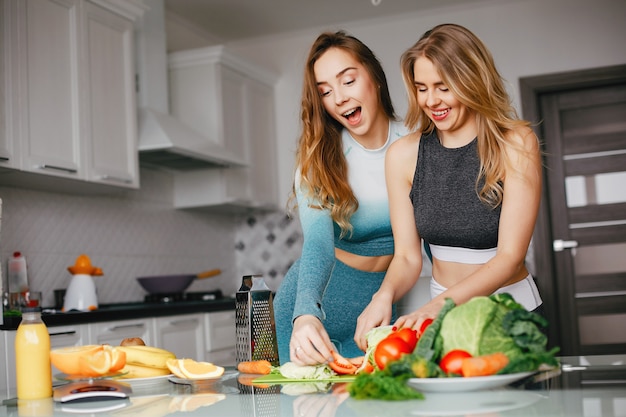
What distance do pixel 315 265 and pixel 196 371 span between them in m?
0.41

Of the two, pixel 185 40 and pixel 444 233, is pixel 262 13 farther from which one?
pixel 444 233

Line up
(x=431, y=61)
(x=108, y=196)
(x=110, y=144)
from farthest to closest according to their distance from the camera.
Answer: (x=108, y=196) → (x=110, y=144) → (x=431, y=61)

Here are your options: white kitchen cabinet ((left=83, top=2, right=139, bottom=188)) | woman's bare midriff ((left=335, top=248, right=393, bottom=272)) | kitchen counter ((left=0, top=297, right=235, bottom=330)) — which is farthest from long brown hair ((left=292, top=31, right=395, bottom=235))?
white kitchen cabinet ((left=83, top=2, right=139, bottom=188))

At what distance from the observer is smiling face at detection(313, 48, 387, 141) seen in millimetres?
2043

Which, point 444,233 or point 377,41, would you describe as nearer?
point 444,233

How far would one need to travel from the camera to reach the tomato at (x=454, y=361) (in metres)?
1.17

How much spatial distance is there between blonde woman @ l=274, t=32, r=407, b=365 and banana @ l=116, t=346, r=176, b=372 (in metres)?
0.42

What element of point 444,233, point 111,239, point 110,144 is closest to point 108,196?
point 111,239

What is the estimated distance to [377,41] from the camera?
19.5 feet

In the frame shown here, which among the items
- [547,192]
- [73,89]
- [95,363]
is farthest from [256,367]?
[547,192]

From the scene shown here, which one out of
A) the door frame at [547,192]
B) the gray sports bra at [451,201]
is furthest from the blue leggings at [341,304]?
the door frame at [547,192]

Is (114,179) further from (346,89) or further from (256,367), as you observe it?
(256,367)

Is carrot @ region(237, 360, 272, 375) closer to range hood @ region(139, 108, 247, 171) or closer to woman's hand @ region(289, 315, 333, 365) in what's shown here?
woman's hand @ region(289, 315, 333, 365)

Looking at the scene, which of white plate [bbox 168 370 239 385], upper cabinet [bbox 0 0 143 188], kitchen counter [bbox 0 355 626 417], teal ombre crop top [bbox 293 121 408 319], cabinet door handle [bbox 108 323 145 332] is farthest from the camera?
cabinet door handle [bbox 108 323 145 332]
